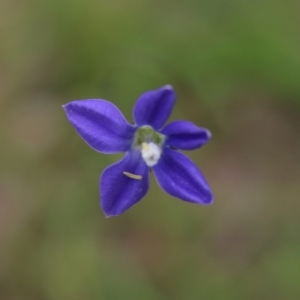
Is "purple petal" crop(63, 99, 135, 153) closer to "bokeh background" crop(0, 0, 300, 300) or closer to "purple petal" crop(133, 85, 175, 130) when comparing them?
"purple petal" crop(133, 85, 175, 130)

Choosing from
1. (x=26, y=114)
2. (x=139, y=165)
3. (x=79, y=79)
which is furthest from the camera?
(x=26, y=114)

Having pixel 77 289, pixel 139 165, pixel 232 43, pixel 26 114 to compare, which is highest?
pixel 232 43

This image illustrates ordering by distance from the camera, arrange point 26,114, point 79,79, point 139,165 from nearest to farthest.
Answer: point 139,165 < point 79,79 < point 26,114

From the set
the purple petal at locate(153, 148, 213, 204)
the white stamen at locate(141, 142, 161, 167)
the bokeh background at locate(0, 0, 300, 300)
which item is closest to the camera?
the purple petal at locate(153, 148, 213, 204)

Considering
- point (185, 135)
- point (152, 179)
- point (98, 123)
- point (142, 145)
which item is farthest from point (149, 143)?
point (152, 179)

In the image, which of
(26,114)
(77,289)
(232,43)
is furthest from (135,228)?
(232,43)

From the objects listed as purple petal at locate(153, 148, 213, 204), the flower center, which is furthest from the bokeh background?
purple petal at locate(153, 148, 213, 204)

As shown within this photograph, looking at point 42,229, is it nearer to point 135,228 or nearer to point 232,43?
point 135,228
